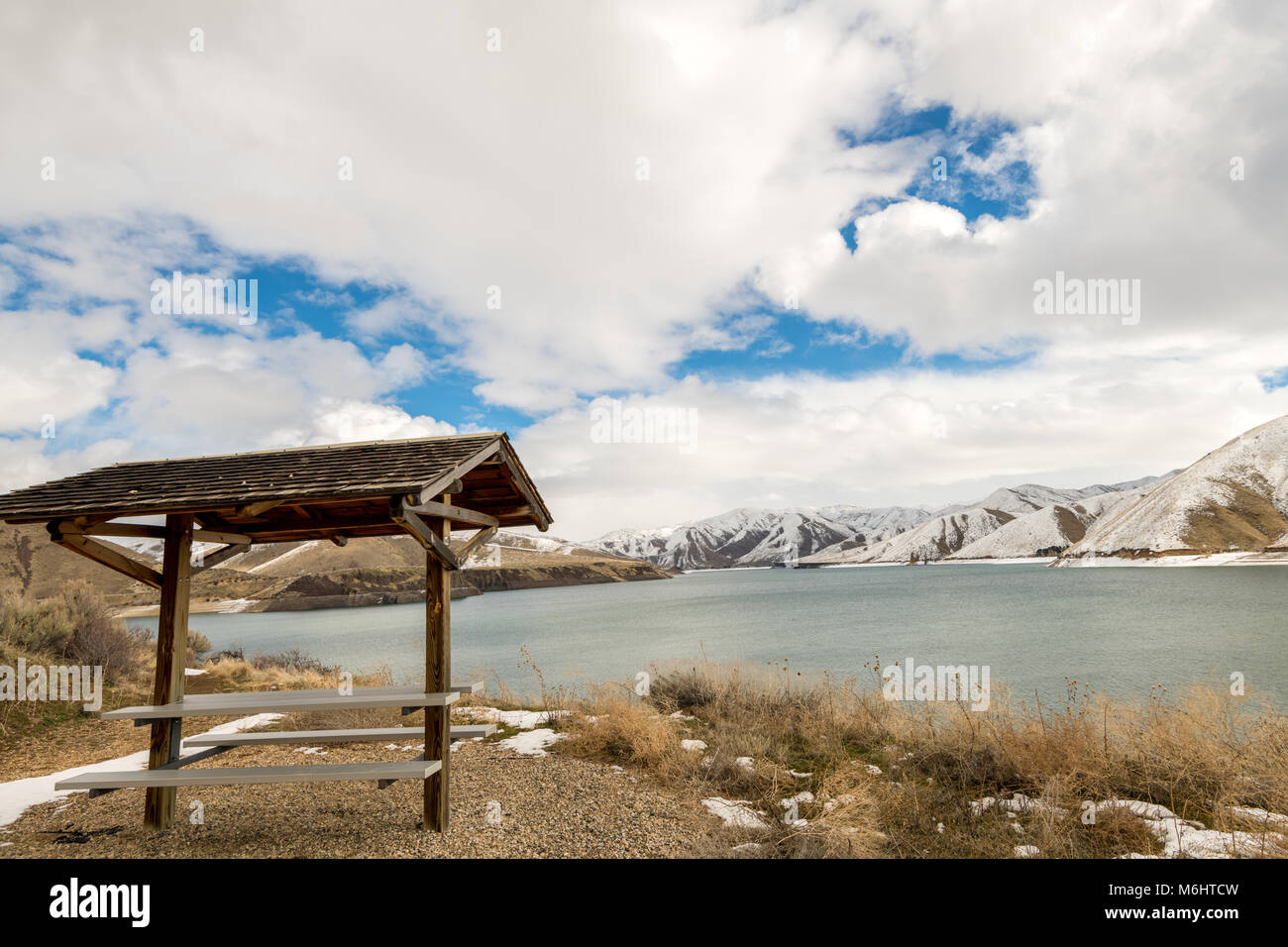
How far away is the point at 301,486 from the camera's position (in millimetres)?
5285

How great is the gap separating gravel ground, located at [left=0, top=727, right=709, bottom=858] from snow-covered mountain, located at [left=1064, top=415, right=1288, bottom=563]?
80677 mm

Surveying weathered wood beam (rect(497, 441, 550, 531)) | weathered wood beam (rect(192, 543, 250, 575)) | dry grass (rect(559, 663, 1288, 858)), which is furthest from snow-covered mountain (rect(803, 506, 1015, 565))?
weathered wood beam (rect(192, 543, 250, 575))

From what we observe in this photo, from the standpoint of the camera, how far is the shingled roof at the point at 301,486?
5.19 metres

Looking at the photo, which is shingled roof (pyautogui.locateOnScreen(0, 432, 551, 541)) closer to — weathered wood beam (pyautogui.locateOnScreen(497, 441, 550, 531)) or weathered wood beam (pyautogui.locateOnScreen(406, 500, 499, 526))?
weathered wood beam (pyautogui.locateOnScreen(497, 441, 550, 531))

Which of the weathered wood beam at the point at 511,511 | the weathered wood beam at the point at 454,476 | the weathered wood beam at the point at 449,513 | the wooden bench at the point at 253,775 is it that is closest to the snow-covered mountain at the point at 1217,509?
the weathered wood beam at the point at 511,511

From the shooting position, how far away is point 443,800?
5.35 metres

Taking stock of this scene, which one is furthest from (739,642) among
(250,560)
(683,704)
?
(250,560)

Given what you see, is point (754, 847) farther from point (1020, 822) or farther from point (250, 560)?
point (250, 560)

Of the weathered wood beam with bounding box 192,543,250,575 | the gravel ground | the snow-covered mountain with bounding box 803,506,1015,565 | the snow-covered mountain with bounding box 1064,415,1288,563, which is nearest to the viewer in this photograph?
the gravel ground

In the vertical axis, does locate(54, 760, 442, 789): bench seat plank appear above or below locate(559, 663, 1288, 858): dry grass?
above

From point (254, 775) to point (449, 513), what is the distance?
8.79 feet

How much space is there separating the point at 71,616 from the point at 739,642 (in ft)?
66.7

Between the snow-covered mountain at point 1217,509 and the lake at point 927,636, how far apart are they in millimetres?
25007
